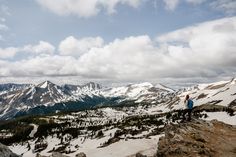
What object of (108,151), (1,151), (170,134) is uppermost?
(170,134)

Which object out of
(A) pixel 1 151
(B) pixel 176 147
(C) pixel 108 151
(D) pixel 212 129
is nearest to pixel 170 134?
Answer: (B) pixel 176 147

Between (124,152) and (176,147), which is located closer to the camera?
(176,147)

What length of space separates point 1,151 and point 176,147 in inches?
647

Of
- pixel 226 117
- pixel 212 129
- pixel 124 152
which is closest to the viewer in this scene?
pixel 212 129

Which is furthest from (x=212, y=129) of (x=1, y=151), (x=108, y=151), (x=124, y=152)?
(x=108, y=151)

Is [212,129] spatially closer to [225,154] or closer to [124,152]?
[225,154]

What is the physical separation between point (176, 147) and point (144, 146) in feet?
168

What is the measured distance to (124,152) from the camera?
3118 inches

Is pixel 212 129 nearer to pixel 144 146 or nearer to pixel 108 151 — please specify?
pixel 144 146

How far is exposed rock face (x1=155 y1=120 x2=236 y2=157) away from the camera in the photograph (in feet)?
99.0

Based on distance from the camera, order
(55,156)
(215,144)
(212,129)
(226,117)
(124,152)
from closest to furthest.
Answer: (215,144), (212,129), (55,156), (124,152), (226,117)

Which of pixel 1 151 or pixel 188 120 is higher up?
pixel 188 120

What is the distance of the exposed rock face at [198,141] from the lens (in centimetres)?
3017

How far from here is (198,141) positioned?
31.7 m
